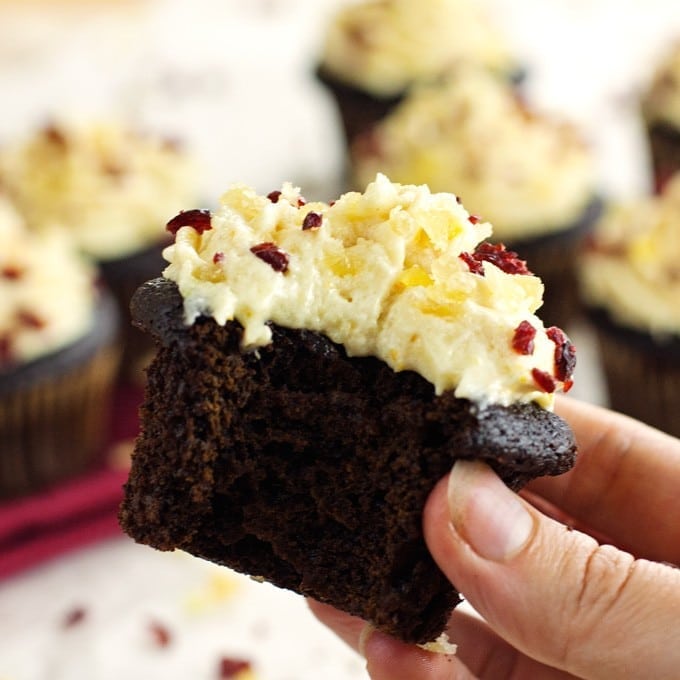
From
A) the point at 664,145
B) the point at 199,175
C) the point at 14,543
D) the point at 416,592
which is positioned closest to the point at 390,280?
the point at 416,592

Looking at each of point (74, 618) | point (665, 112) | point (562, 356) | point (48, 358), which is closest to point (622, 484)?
point (562, 356)

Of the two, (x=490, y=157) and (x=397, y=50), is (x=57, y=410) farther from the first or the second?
(x=397, y=50)

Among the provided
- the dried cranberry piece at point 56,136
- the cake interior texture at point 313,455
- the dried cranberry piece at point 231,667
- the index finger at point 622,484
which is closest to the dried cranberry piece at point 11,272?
the dried cranberry piece at point 56,136

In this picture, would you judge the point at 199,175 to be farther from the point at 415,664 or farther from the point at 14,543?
the point at 415,664

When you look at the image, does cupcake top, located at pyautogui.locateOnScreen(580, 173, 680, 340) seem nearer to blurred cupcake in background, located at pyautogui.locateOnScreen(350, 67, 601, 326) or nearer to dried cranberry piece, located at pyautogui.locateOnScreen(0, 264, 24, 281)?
blurred cupcake in background, located at pyautogui.locateOnScreen(350, 67, 601, 326)

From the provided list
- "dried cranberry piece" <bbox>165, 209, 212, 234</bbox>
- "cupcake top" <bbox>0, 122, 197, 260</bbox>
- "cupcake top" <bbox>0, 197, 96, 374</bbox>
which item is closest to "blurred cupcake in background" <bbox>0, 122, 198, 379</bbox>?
"cupcake top" <bbox>0, 122, 197, 260</bbox>

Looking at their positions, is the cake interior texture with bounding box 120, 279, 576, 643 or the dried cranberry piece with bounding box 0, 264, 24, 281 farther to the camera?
the dried cranberry piece with bounding box 0, 264, 24, 281
